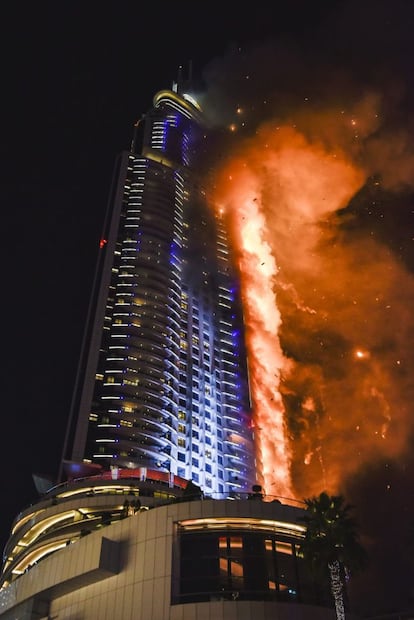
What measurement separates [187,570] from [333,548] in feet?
33.5

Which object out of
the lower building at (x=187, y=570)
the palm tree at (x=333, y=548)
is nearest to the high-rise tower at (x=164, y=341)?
the lower building at (x=187, y=570)

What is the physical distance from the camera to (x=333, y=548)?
35.2m

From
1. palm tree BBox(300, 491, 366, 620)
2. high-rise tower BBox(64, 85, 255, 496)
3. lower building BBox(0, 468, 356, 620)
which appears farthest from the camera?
high-rise tower BBox(64, 85, 255, 496)

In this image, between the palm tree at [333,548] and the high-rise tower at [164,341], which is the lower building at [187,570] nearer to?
the palm tree at [333,548]

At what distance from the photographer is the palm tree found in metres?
35.0

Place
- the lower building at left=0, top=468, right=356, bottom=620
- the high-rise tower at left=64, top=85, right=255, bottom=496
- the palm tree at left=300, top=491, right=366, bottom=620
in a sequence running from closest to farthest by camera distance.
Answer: the palm tree at left=300, top=491, right=366, bottom=620 < the lower building at left=0, top=468, right=356, bottom=620 < the high-rise tower at left=64, top=85, right=255, bottom=496

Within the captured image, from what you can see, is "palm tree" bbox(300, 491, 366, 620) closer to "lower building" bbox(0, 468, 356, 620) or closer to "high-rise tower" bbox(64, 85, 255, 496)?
"lower building" bbox(0, 468, 356, 620)

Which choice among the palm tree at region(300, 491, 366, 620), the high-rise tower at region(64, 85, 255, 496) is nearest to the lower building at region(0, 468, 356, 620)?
the palm tree at region(300, 491, 366, 620)

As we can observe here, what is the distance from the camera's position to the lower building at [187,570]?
121ft

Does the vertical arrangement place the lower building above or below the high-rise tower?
below

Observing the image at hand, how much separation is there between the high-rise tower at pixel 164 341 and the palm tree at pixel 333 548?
51.6m

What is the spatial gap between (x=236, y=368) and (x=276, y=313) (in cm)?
1902

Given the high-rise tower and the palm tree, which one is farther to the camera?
the high-rise tower

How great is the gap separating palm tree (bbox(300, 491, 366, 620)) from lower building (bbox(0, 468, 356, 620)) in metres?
4.10
